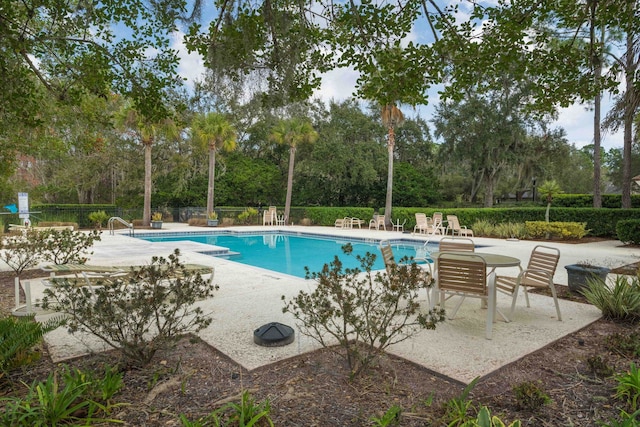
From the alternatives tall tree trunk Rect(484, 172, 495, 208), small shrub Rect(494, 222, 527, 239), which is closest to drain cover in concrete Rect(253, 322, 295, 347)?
small shrub Rect(494, 222, 527, 239)

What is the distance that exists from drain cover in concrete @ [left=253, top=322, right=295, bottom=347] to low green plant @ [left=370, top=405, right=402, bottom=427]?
1.20 m

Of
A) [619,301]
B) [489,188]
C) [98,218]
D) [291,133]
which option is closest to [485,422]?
[619,301]

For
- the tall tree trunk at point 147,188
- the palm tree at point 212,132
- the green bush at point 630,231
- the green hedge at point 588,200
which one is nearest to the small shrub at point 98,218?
the tall tree trunk at point 147,188

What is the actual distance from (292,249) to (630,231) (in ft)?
29.8

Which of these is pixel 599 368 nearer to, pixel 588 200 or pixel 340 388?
pixel 340 388

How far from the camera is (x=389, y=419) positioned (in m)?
1.88

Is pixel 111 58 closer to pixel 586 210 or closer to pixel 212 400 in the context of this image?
pixel 212 400

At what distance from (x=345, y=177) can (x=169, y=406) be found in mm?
20163

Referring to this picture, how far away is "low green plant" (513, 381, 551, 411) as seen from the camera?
7.03ft

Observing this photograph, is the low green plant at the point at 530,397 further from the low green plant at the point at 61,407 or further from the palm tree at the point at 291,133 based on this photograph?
the palm tree at the point at 291,133

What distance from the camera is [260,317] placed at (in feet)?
12.7

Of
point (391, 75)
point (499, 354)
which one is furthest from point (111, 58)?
point (499, 354)

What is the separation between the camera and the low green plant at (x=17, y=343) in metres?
2.46

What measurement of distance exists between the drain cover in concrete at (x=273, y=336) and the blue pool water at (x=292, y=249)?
4.23 m
